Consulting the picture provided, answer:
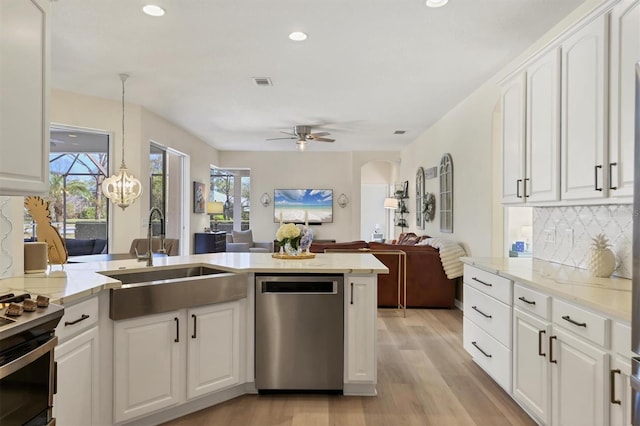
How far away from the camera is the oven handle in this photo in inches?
51.0

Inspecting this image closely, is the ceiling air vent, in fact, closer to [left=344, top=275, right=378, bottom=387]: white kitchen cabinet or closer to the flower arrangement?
the flower arrangement

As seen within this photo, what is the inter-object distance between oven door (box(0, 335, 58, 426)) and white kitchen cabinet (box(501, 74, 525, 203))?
3.02 m

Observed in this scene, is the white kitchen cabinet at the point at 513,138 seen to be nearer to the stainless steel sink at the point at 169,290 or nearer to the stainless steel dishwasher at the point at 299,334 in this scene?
the stainless steel dishwasher at the point at 299,334

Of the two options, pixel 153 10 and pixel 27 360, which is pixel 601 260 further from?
pixel 153 10

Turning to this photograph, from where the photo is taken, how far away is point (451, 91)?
16.0 feet

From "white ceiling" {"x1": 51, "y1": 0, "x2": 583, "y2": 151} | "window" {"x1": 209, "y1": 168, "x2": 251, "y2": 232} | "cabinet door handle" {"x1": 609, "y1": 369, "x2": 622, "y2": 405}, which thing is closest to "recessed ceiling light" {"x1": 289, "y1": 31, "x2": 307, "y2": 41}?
"white ceiling" {"x1": 51, "y1": 0, "x2": 583, "y2": 151}

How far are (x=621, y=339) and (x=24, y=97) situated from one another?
2.64m

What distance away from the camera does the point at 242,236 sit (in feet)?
30.3

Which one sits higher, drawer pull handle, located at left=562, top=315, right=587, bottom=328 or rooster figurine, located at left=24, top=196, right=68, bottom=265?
rooster figurine, located at left=24, top=196, right=68, bottom=265

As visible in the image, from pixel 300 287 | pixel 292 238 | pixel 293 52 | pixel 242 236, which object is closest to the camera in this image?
pixel 300 287

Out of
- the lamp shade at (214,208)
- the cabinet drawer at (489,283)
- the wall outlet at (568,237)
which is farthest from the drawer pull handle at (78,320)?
the lamp shade at (214,208)

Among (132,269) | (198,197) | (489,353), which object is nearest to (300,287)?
(132,269)

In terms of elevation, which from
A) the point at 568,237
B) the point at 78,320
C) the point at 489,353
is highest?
the point at 568,237

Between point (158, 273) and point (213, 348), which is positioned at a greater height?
point (158, 273)
